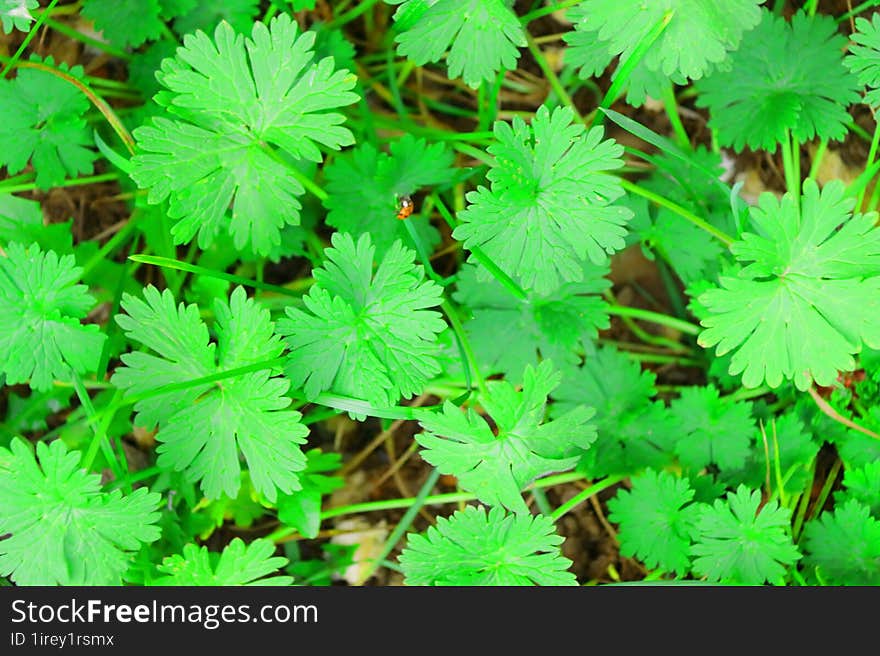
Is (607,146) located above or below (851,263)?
above

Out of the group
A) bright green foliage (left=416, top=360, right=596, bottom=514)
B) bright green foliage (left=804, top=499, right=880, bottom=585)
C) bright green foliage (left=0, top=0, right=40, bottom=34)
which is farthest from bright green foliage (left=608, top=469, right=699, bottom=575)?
bright green foliage (left=0, top=0, right=40, bottom=34)

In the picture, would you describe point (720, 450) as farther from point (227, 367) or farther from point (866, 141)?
point (227, 367)

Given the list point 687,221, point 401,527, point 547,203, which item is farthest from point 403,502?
point 687,221

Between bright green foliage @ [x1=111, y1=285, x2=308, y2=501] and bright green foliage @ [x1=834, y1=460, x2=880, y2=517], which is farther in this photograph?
bright green foliage @ [x1=834, y1=460, x2=880, y2=517]

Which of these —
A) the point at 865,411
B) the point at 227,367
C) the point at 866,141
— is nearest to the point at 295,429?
the point at 227,367

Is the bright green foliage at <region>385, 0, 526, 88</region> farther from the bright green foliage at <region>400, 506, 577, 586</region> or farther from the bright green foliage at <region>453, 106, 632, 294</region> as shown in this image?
the bright green foliage at <region>400, 506, 577, 586</region>

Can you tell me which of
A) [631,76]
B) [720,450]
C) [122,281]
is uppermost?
[631,76]

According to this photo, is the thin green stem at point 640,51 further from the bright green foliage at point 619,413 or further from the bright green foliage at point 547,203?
the bright green foliage at point 619,413

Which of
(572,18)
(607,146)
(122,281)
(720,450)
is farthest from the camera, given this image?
(720,450)
